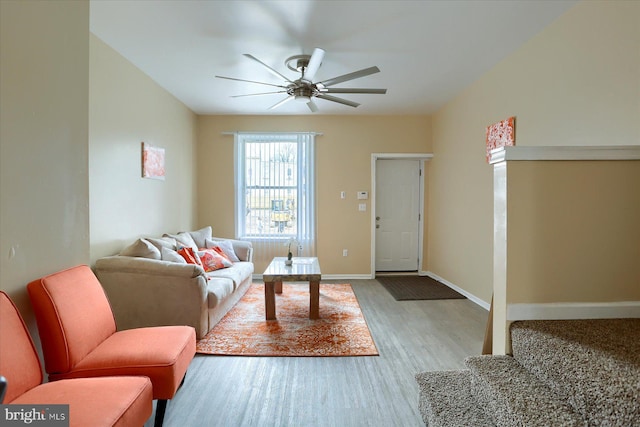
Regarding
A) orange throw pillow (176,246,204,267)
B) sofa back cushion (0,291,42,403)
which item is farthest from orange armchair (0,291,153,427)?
orange throw pillow (176,246,204,267)

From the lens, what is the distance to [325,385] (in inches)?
85.6

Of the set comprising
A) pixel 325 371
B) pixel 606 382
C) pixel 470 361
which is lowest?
pixel 325 371

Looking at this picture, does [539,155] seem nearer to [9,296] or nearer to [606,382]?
[606,382]

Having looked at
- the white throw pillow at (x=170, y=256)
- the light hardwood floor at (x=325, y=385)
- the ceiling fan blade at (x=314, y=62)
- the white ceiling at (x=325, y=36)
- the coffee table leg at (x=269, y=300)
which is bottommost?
the light hardwood floor at (x=325, y=385)

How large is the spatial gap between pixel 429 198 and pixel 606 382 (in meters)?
4.55

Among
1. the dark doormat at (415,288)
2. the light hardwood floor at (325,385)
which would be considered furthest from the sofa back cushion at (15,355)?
the dark doormat at (415,288)

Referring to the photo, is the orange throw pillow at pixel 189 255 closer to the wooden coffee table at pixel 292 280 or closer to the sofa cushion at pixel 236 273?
the sofa cushion at pixel 236 273

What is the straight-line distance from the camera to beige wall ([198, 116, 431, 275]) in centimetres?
525

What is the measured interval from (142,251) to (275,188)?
255cm

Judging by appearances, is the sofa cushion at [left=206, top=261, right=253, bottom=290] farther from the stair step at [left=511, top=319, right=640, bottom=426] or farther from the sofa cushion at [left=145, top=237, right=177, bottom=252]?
the stair step at [left=511, top=319, right=640, bottom=426]

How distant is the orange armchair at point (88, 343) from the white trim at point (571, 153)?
2.05m

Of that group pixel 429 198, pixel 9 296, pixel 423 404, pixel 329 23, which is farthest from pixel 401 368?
pixel 429 198

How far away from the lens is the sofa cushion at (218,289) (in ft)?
9.58

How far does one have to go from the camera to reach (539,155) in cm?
154
